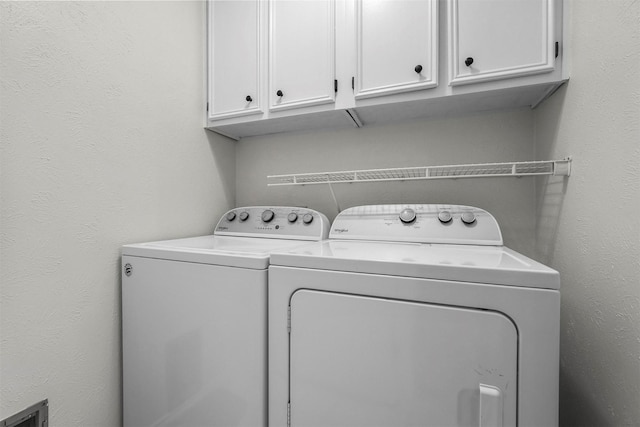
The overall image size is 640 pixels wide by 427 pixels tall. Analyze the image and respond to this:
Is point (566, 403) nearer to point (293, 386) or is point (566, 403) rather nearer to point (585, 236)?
point (585, 236)

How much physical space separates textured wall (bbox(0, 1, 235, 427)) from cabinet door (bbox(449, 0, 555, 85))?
4.27 ft

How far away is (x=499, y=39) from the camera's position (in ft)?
3.59

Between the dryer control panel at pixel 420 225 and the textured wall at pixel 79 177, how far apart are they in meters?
0.88

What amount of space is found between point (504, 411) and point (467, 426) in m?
0.10

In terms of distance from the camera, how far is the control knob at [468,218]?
4.01 feet

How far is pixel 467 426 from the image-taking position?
0.72 metres

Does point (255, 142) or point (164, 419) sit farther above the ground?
point (255, 142)

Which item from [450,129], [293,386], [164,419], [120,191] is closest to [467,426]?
[293,386]

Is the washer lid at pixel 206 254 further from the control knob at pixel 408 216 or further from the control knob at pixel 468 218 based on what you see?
the control knob at pixel 468 218

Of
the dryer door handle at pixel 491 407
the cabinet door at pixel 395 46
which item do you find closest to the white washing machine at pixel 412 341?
the dryer door handle at pixel 491 407

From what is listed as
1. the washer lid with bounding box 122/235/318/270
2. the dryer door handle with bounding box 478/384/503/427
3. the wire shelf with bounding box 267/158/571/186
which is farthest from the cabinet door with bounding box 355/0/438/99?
the dryer door handle with bounding box 478/384/503/427

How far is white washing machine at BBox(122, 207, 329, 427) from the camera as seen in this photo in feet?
3.06

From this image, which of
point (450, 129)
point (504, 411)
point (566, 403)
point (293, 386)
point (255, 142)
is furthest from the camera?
point (255, 142)

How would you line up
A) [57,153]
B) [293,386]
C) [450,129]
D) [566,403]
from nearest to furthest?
[293,386] < [57,153] < [566,403] < [450,129]
